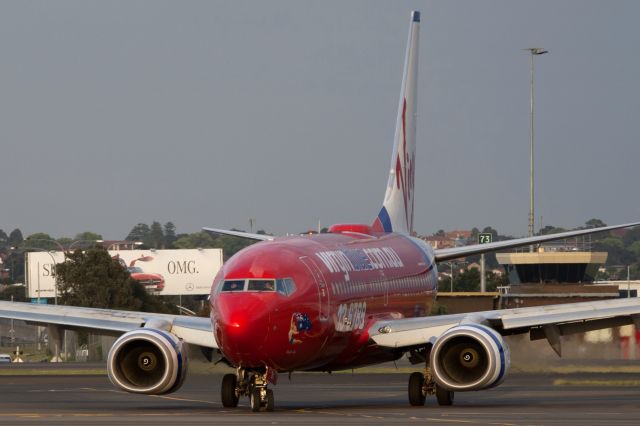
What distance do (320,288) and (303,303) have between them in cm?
116

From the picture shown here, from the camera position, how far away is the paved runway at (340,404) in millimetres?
29125

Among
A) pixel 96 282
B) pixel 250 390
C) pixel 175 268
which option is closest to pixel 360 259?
pixel 250 390

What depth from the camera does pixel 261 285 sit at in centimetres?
3122

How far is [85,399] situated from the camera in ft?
128

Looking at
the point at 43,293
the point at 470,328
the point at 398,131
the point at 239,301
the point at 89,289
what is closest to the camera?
the point at 239,301

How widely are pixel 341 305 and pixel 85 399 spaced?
8.28m

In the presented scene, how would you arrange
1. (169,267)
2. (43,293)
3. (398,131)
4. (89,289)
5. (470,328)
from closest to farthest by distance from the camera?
(470,328) → (398,131) → (89,289) → (43,293) → (169,267)

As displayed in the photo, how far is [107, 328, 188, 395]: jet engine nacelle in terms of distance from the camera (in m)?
33.2

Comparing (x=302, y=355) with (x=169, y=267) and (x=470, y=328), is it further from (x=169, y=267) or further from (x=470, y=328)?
(x=169, y=267)

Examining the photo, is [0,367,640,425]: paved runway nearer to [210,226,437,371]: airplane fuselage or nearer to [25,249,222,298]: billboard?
[210,226,437,371]: airplane fuselage

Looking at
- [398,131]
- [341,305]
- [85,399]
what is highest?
[398,131]

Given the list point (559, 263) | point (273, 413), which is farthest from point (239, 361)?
point (559, 263)

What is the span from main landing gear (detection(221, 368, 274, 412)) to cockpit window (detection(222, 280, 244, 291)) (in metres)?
2.00

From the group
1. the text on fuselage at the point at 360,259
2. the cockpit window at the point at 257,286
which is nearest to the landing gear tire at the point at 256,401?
the cockpit window at the point at 257,286
